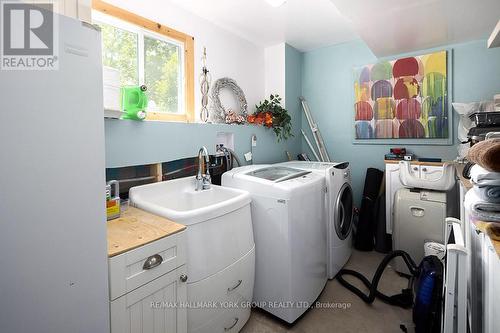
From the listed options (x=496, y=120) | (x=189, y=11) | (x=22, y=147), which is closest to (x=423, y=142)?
(x=496, y=120)

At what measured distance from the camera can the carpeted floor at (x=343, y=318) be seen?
170 cm

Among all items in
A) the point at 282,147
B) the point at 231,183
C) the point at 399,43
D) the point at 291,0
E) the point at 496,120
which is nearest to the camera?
the point at 496,120

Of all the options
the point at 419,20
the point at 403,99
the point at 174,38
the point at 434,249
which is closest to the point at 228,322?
the point at 434,249

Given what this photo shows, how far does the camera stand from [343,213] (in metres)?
2.40

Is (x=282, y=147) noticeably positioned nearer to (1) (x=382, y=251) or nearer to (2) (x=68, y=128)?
(1) (x=382, y=251)

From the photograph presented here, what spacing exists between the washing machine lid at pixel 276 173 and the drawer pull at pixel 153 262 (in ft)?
3.05

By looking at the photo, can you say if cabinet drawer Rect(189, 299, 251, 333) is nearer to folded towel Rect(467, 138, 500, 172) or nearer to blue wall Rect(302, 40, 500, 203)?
folded towel Rect(467, 138, 500, 172)

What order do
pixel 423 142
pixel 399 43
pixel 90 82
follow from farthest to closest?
pixel 423 142, pixel 399 43, pixel 90 82

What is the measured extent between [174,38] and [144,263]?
6.26 ft

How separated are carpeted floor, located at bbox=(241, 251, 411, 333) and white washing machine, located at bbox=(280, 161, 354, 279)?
284mm

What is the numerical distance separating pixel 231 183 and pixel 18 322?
1.43 metres

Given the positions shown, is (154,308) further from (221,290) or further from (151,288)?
(221,290)

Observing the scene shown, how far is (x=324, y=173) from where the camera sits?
7.07 feet

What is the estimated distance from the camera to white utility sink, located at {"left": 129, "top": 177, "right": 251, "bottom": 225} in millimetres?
1392
